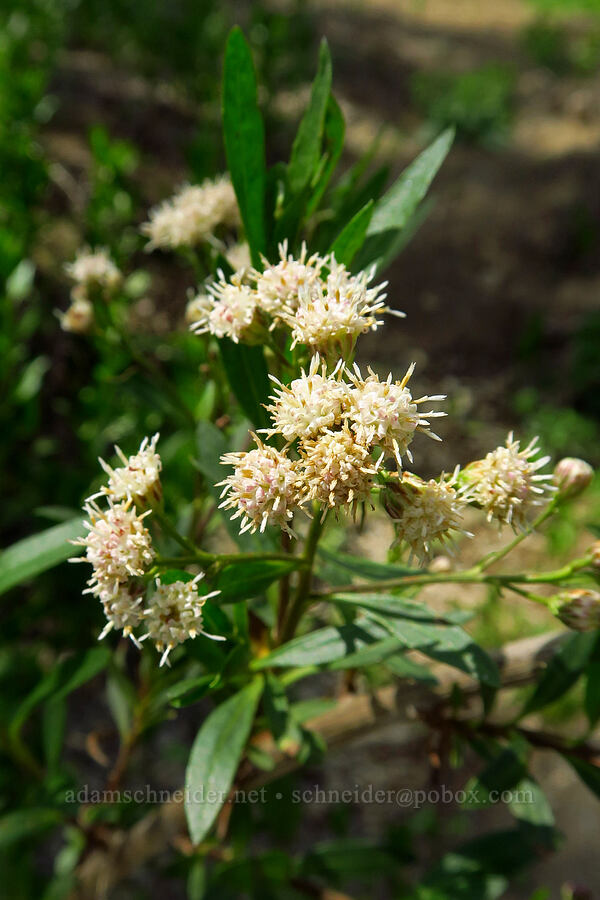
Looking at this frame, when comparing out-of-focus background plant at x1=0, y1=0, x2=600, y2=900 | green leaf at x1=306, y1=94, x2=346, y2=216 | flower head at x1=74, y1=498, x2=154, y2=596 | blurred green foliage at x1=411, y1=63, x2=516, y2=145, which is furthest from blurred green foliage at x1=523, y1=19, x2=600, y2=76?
flower head at x1=74, y1=498, x2=154, y2=596

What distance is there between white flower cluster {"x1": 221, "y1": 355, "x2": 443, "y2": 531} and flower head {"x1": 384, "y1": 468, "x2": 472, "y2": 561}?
0.04 metres

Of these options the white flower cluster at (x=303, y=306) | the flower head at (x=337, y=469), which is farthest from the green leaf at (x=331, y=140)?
the flower head at (x=337, y=469)

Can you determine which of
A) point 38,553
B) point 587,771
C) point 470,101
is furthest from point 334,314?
point 470,101

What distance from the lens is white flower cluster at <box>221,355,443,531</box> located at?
791 millimetres

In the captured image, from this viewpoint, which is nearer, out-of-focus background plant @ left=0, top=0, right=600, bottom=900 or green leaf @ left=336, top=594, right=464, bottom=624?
green leaf @ left=336, top=594, right=464, bottom=624

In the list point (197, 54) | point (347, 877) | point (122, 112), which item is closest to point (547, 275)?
point (197, 54)

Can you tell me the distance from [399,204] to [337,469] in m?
0.43

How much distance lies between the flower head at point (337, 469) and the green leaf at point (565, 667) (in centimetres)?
59

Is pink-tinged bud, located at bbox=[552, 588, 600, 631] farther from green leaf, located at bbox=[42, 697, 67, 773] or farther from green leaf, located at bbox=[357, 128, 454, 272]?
green leaf, located at bbox=[42, 697, 67, 773]

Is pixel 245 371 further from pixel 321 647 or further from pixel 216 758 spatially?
pixel 216 758

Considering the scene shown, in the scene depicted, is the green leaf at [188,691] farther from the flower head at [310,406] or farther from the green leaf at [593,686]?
the green leaf at [593,686]

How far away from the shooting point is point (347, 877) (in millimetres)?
1678

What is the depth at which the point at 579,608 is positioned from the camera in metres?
0.98

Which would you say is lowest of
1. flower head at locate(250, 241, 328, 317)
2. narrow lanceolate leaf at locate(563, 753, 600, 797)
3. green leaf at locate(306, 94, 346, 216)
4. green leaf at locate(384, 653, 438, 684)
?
narrow lanceolate leaf at locate(563, 753, 600, 797)
